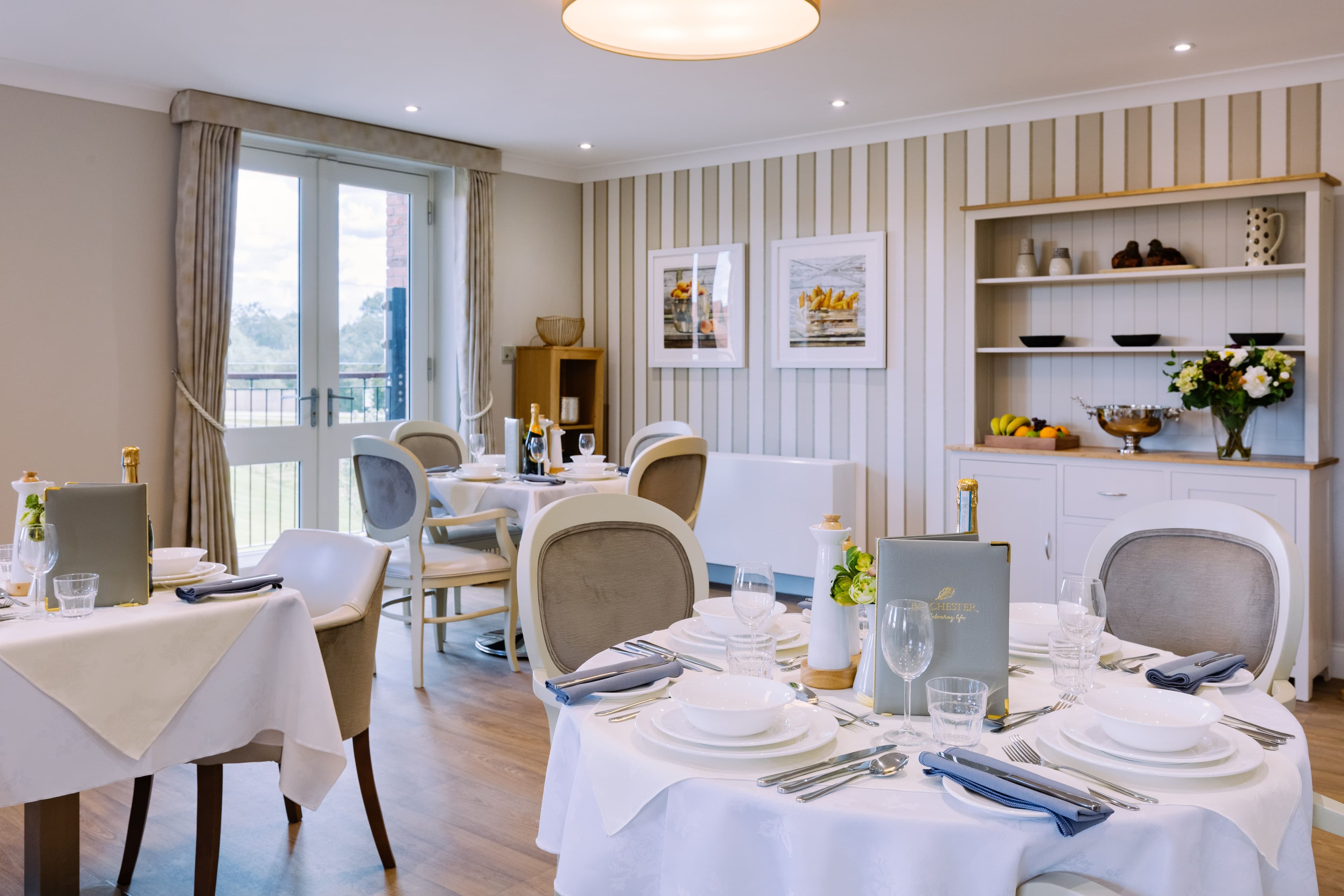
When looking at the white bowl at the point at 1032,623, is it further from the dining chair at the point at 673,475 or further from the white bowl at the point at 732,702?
the dining chair at the point at 673,475

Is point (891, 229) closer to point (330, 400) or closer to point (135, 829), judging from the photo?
point (330, 400)

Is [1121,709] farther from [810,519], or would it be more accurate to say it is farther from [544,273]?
[544,273]

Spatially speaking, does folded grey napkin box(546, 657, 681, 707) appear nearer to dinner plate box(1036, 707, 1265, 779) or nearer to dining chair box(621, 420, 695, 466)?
dinner plate box(1036, 707, 1265, 779)

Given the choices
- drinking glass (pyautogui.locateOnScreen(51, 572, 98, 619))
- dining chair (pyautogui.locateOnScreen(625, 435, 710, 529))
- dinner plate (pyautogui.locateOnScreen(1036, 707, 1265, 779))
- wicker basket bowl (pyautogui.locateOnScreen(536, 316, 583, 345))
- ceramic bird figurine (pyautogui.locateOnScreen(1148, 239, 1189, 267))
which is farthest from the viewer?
wicker basket bowl (pyautogui.locateOnScreen(536, 316, 583, 345))

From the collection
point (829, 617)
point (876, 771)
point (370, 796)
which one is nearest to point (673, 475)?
point (370, 796)

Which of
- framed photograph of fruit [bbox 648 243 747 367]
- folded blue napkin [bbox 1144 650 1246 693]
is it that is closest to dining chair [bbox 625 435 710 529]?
framed photograph of fruit [bbox 648 243 747 367]

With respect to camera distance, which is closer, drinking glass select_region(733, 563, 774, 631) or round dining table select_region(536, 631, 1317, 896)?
round dining table select_region(536, 631, 1317, 896)

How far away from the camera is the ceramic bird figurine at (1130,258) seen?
15.2 feet

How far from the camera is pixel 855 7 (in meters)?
3.65

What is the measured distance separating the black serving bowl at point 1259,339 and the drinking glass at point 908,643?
12.0 ft

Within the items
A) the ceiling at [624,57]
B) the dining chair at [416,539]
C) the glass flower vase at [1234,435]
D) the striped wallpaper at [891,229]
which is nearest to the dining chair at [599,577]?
the dining chair at [416,539]

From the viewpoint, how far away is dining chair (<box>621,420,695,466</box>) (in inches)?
214

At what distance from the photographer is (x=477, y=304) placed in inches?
242

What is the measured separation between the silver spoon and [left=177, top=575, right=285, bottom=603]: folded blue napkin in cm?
147
